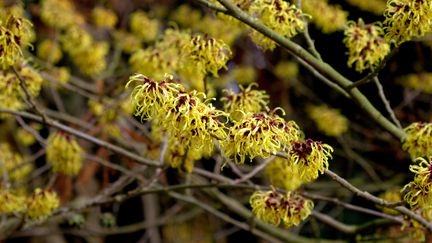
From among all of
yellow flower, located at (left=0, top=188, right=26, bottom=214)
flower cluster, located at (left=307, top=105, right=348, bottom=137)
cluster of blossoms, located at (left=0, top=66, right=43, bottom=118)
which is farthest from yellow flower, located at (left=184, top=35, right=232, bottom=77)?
flower cluster, located at (left=307, top=105, right=348, bottom=137)

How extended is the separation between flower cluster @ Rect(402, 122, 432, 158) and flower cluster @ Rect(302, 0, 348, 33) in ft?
3.92

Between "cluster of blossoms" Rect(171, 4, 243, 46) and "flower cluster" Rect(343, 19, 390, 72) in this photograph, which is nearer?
"flower cluster" Rect(343, 19, 390, 72)

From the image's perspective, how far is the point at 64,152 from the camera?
321 cm

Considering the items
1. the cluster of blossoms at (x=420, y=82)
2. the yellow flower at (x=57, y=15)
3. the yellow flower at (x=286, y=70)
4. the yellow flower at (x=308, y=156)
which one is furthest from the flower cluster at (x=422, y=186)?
the yellow flower at (x=286, y=70)

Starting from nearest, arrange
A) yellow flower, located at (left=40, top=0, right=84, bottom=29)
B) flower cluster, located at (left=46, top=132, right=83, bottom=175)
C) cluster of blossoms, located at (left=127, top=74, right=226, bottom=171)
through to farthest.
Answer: cluster of blossoms, located at (left=127, top=74, right=226, bottom=171) < flower cluster, located at (left=46, top=132, right=83, bottom=175) < yellow flower, located at (left=40, top=0, right=84, bottom=29)

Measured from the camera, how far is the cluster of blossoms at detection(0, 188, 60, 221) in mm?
2932

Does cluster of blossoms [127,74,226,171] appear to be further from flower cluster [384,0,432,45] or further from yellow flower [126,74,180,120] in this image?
flower cluster [384,0,432,45]

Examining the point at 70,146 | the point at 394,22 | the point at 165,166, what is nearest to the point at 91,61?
the point at 70,146

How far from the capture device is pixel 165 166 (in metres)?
2.91

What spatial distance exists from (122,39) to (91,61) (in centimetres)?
97

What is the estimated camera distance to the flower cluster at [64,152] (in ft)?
10.5

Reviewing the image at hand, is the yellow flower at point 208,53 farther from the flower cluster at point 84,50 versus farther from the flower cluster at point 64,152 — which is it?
the flower cluster at point 84,50

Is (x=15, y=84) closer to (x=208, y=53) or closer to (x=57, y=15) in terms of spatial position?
(x=208, y=53)

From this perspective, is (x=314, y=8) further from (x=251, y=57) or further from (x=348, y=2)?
(x=251, y=57)
